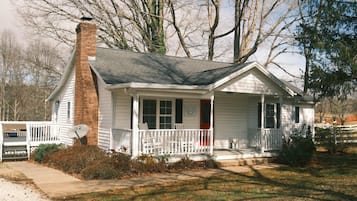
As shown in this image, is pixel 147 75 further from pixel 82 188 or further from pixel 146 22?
pixel 146 22

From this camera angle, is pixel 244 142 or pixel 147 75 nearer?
pixel 147 75

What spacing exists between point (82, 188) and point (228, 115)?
8.77 m

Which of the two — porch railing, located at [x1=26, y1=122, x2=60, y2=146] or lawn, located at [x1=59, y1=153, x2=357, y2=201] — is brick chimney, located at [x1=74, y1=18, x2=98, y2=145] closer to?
porch railing, located at [x1=26, y1=122, x2=60, y2=146]

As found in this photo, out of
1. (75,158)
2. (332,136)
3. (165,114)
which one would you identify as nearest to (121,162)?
(75,158)

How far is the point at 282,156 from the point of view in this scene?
1491 cm

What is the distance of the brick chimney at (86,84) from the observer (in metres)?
14.8

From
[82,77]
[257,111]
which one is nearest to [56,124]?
[82,77]

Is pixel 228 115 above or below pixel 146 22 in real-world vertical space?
below

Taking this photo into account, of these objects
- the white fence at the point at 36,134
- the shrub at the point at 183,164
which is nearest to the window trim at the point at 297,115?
the shrub at the point at 183,164

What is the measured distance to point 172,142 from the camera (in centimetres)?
1294

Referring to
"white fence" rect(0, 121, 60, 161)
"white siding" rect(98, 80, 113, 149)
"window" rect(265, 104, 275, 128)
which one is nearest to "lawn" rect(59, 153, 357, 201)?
"white siding" rect(98, 80, 113, 149)

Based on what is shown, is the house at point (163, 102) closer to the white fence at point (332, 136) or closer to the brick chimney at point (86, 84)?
the brick chimney at point (86, 84)

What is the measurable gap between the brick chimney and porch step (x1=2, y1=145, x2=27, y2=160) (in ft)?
10.5

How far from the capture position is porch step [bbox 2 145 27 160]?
16019 millimetres
